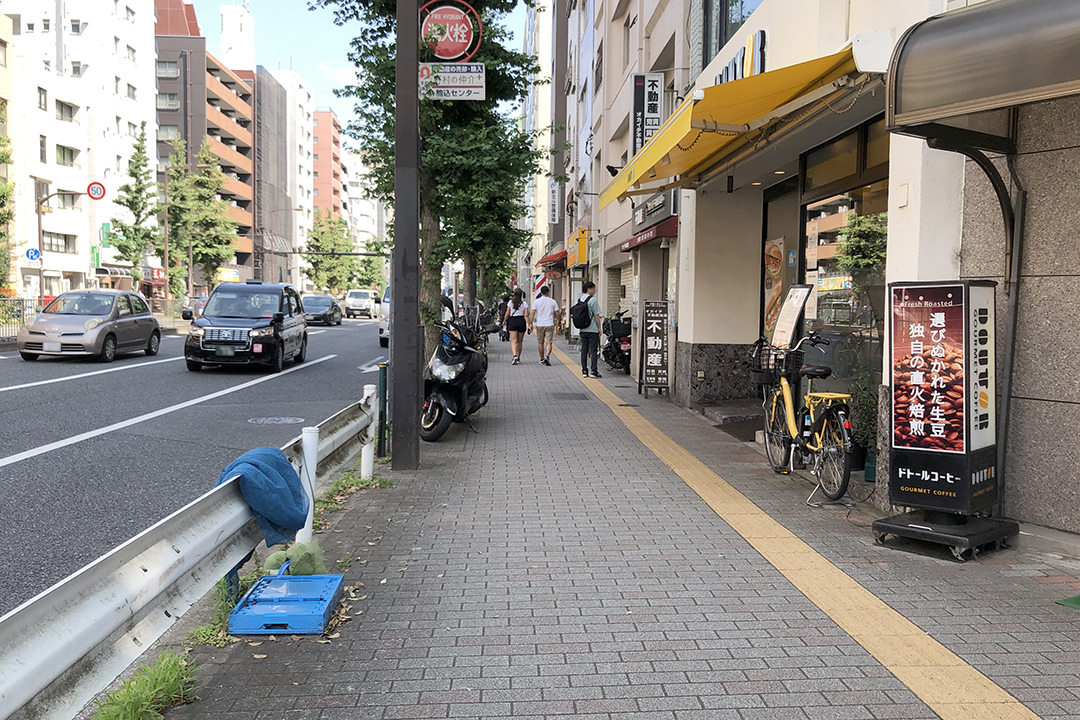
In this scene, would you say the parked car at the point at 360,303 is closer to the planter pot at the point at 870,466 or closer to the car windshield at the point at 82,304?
the car windshield at the point at 82,304

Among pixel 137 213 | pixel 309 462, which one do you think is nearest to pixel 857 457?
pixel 309 462

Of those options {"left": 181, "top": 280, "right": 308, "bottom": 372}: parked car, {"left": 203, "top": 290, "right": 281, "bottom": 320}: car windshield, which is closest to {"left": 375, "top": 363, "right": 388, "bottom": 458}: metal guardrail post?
{"left": 181, "top": 280, "right": 308, "bottom": 372}: parked car

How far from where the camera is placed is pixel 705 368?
11891 millimetres

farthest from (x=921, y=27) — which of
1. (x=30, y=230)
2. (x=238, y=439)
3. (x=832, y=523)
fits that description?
(x=30, y=230)

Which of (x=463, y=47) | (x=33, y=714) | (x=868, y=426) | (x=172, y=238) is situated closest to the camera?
(x=33, y=714)

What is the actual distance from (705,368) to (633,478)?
198 inches

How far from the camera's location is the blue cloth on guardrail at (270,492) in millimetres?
3449

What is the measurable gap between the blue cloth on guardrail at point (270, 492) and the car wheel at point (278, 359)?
1311 cm

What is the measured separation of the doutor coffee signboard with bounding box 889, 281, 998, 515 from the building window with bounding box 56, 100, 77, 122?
2215 inches

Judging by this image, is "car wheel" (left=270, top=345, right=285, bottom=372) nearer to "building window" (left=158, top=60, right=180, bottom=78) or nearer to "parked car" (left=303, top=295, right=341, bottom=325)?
"parked car" (left=303, top=295, right=341, bottom=325)

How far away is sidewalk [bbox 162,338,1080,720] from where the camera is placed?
3074 millimetres

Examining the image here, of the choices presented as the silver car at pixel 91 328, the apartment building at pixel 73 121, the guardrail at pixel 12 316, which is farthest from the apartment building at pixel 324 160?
the silver car at pixel 91 328

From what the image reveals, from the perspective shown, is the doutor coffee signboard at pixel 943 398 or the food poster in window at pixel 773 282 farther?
the food poster in window at pixel 773 282

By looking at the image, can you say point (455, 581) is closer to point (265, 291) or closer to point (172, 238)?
point (265, 291)
